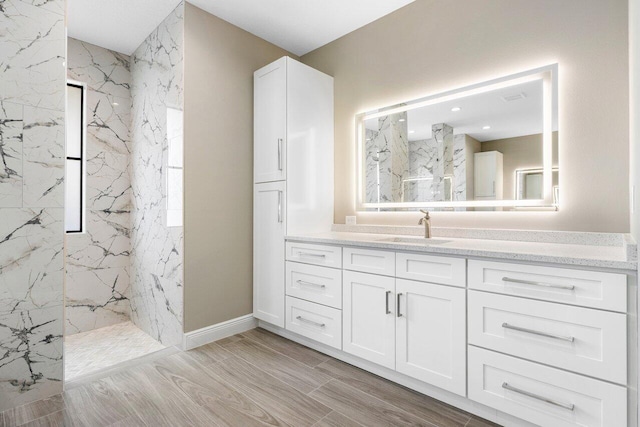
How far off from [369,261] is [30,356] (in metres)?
2.08

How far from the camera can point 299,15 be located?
279 cm

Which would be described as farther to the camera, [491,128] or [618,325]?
[491,128]

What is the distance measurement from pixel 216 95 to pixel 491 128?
219 centimetres

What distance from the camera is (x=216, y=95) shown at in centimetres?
280

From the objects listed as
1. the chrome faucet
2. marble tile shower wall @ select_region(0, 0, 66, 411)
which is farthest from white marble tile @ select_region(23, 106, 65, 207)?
the chrome faucet

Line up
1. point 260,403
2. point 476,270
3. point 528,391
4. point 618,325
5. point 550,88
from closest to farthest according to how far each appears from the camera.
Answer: point 618,325 → point 528,391 → point 476,270 → point 260,403 → point 550,88

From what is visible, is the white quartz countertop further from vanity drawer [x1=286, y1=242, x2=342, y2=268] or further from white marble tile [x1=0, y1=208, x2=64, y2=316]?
white marble tile [x1=0, y1=208, x2=64, y2=316]

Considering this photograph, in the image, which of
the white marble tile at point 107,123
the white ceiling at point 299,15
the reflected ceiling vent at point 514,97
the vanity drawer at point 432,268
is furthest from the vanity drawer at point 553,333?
the white marble tile at point 107,123

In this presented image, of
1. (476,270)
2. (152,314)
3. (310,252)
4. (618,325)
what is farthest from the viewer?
(152,314)

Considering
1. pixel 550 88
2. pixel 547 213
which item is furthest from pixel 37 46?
pixel 547 213

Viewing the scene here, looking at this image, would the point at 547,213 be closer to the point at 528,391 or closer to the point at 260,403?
the point at 528,391

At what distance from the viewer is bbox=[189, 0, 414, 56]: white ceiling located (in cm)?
264

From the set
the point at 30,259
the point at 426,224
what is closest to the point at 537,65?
the point at 426,224

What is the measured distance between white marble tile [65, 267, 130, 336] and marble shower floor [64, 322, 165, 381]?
92 mm
